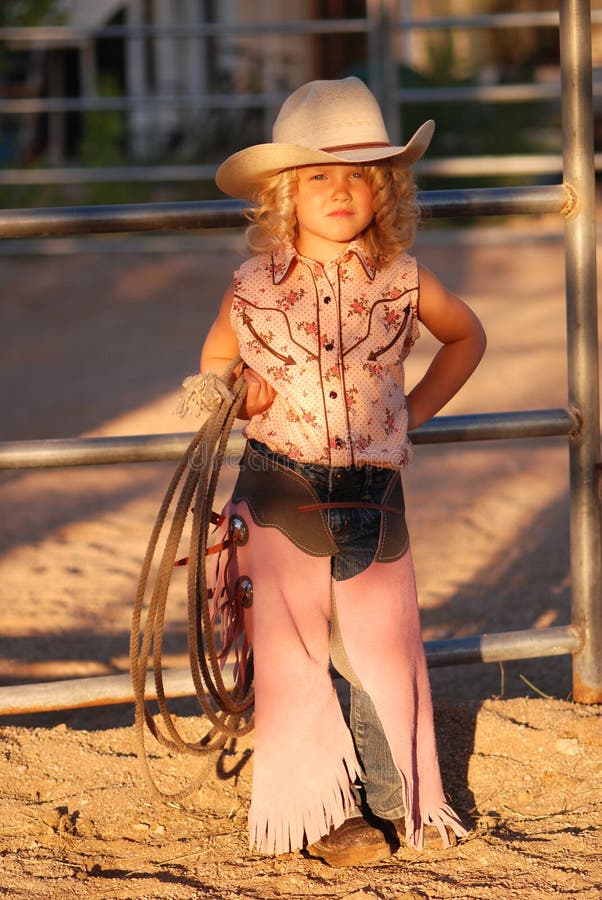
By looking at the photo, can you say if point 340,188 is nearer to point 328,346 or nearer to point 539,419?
point 328,346

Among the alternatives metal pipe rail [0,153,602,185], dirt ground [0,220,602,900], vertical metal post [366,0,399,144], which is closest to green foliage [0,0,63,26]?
metal pipe rail [0,153,602,185]

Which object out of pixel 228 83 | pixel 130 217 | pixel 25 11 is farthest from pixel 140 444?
pixel 228 83

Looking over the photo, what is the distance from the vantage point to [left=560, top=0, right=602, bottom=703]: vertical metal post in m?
2.21

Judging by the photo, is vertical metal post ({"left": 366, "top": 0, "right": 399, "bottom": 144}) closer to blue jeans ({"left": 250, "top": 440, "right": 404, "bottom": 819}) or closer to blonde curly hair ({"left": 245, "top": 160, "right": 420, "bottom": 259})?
blonde curly hair ({"left": 245, "top": 160, "right": 420, "bottom": 259})

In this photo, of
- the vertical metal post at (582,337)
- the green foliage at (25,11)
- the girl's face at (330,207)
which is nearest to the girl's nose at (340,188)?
the girl's face at (330,207)

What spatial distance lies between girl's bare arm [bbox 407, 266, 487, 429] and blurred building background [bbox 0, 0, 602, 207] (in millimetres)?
5674

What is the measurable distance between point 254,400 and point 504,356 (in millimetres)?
4504

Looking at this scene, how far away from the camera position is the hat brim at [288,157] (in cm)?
180

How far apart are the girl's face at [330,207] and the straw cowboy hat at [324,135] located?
0.03 metres

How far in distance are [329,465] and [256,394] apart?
0.15 meters

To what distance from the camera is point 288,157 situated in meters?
1.83

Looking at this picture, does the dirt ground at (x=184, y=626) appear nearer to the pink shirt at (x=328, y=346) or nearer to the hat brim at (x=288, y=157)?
the pink shirt at (x=328, y=346)

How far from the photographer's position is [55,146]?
39.2 feet

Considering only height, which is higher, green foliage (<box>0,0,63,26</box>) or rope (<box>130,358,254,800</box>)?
green foliage (<box>0,0,63,26</box>)
